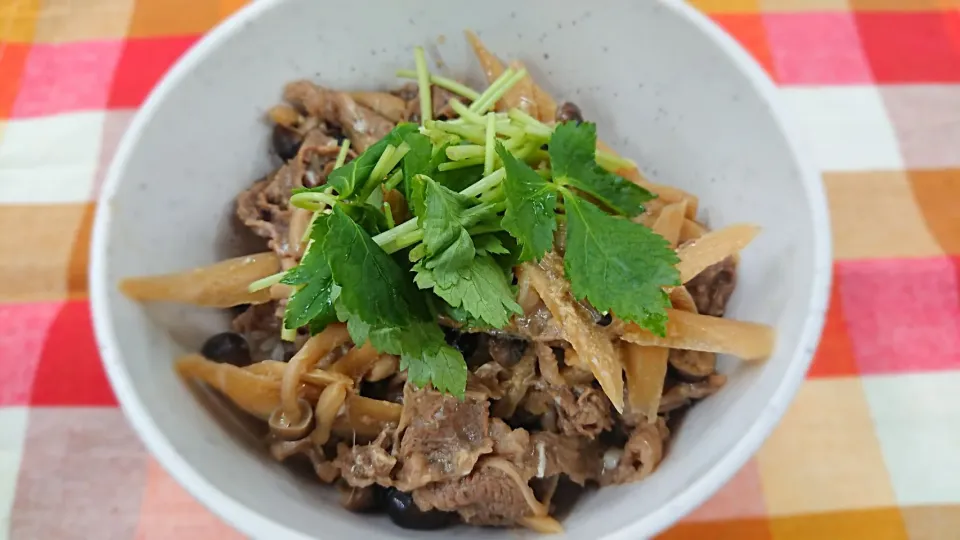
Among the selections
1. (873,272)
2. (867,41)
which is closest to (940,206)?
(873,272)

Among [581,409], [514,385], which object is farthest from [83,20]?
[581,409]

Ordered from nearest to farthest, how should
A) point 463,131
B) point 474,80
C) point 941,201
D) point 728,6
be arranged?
point 463,131
point 474,80
point 941,201
point 728,6

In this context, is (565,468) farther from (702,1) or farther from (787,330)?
(702,1)

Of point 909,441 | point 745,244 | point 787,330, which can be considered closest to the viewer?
point 787,330

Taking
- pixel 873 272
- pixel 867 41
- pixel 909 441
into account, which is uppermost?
pixel 867 41

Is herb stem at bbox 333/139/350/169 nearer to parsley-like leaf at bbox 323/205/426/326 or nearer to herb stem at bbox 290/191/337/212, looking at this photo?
herb stem at bbox 290/191/337/212

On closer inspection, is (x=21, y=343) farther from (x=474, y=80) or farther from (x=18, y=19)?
(x=474, y=80)

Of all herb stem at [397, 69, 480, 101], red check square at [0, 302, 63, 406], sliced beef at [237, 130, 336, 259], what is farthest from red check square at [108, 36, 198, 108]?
herb stem at [397, 69, 480, 101]
